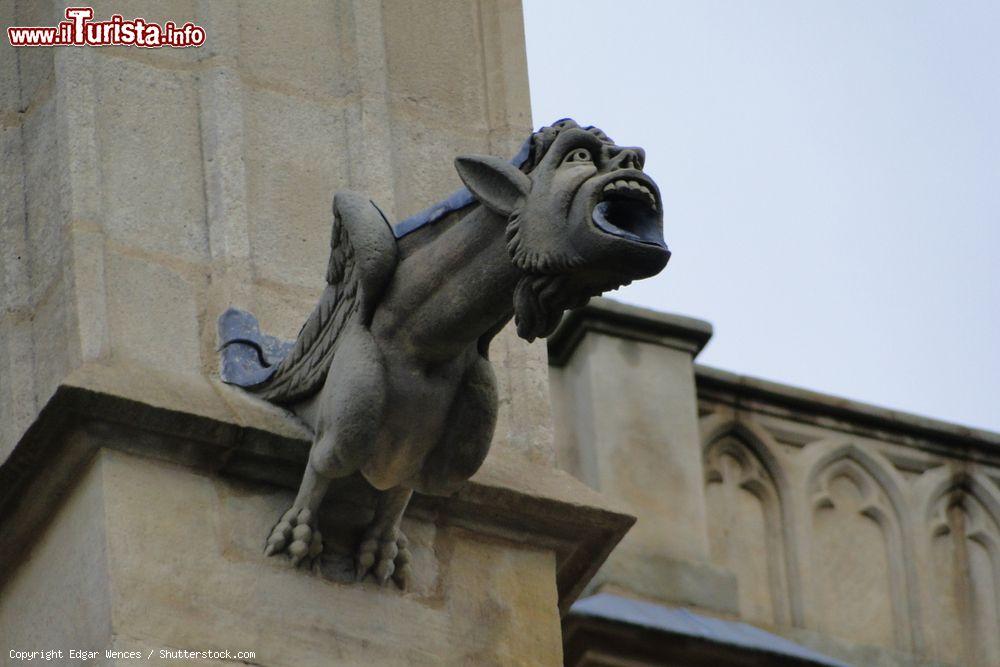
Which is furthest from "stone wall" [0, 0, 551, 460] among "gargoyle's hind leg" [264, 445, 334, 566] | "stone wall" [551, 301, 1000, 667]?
"stone wall" [551, 301, 1000, 667]

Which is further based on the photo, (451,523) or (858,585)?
(858,585)

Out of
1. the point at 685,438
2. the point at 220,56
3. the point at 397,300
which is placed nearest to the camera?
the point at 397,300

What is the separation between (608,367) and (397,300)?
4.17 metres

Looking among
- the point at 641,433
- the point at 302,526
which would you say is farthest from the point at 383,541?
the point at 641,433

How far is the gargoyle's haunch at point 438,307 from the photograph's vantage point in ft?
23.5

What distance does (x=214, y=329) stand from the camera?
805 centimetres

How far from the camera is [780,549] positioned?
11.8 m

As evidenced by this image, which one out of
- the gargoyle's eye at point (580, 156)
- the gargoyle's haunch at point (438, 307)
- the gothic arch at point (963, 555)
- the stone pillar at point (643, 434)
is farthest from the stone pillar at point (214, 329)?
the gothic arch at point (963, 555)

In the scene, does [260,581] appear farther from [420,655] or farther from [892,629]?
[892,629]

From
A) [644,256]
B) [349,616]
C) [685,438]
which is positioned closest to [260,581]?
[349,616]

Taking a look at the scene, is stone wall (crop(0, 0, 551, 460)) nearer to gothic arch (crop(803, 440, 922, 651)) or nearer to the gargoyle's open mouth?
→ the gargoyle's open mouth

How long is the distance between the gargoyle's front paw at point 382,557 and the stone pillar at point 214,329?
0.04 meters

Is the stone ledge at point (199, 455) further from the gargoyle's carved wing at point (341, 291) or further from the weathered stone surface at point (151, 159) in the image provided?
the weathered stone surface at point (151, 159)

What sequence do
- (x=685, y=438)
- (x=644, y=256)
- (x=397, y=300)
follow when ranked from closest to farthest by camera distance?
(x=644, y=256)
(x=397, y=300)
(x=685, y=438)
